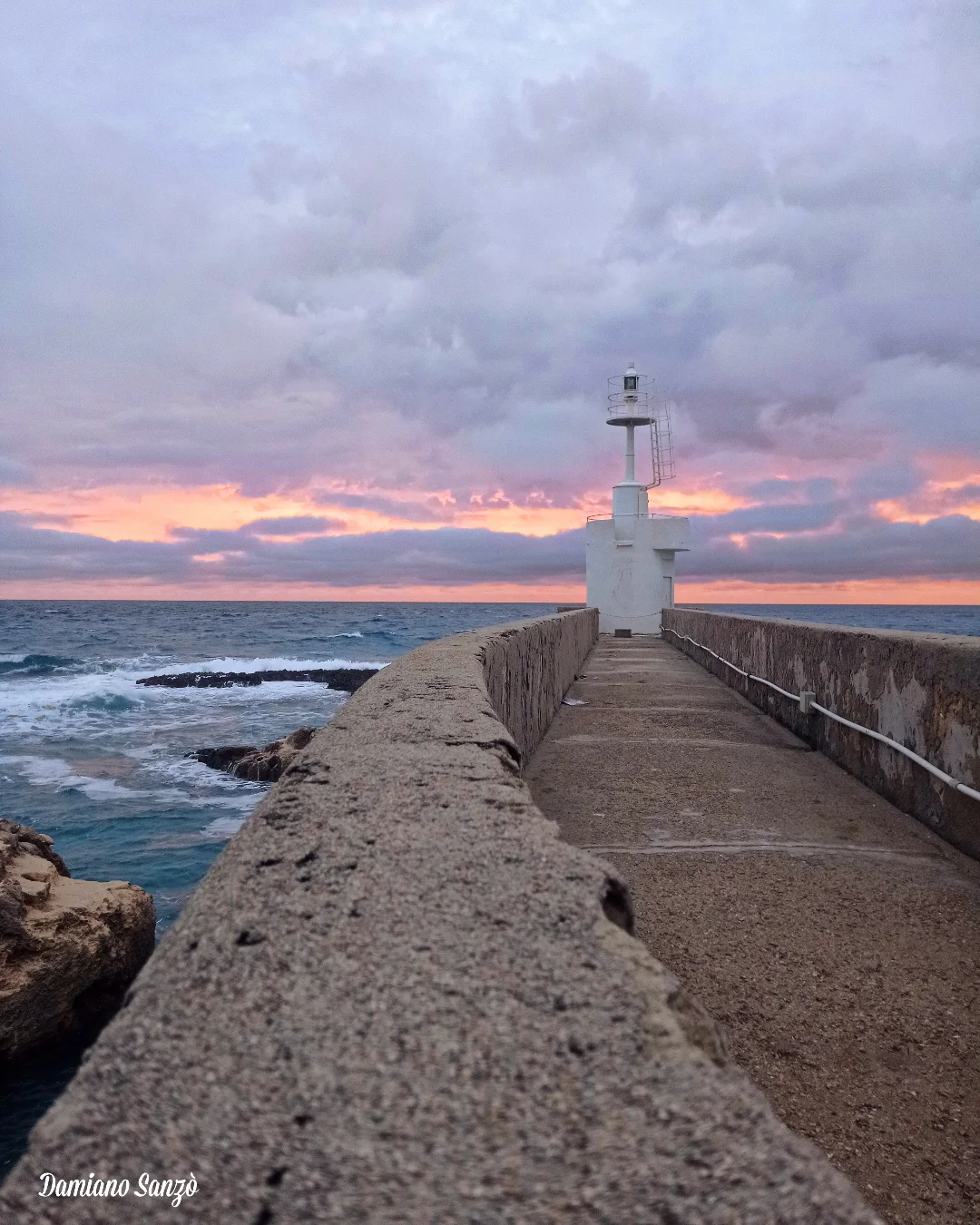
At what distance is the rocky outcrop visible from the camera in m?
5.09

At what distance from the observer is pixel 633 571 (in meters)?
20.5

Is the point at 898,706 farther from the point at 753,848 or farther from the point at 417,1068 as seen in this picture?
the point at 417,1068

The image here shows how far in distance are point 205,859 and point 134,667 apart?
3093cm

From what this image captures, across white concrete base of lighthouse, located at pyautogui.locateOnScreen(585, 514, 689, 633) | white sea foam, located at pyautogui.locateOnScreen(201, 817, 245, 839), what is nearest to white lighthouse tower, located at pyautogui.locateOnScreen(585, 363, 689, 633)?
white concrete base of lighthouse, located at pyautogui.locateOnScreen(585, 514, 689, 633)

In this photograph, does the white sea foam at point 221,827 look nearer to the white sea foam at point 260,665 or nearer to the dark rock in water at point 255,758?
the dark rock in water at point 255,758

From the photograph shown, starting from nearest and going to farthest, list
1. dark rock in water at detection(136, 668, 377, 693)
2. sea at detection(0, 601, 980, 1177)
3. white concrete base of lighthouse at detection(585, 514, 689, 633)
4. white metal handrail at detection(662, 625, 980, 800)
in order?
white metal handrail at detection(662, 625, 980, 800) < sea at detection(0, 601, 980, 1177) < white concrete base of lighthouse at detection(585, 514, 689, 633) < dark rock in water at detection(136, 668, 377, 693)

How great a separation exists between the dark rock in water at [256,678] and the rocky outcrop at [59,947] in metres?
23.8

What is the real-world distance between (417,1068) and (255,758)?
14808 mm

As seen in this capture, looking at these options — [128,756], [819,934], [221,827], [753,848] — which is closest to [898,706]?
[753,848]

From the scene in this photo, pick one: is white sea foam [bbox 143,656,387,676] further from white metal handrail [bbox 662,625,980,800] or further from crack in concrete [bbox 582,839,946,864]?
crack in concrete [bbox 582,839,946,864]

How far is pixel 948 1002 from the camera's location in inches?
89.2

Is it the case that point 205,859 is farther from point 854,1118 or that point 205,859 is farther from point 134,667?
point 134,667

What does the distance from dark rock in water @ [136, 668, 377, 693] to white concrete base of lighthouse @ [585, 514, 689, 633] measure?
12.0 meters

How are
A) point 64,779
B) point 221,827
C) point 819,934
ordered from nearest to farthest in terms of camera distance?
point 819,934 → point 221,827 → point 64,779
